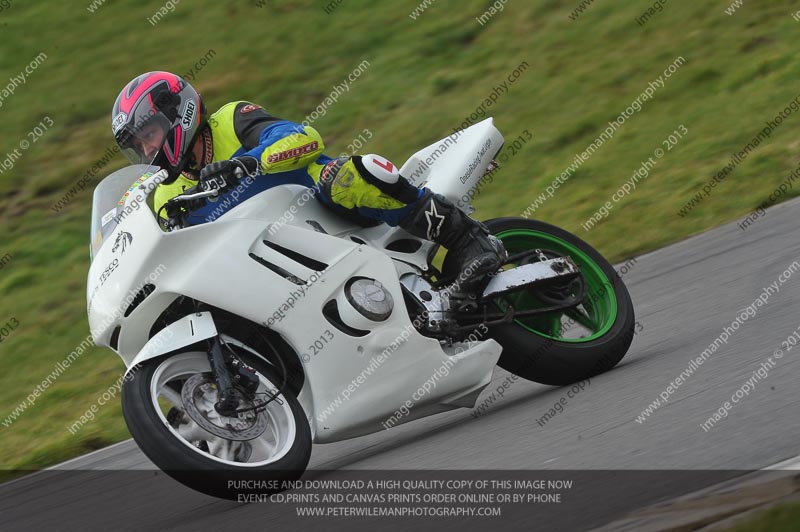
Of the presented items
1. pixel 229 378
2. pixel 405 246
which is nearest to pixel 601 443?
pixel 229 378

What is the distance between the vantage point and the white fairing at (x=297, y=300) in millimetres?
4754

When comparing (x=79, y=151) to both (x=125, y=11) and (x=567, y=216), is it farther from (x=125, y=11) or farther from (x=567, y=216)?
(x=567, y=216)

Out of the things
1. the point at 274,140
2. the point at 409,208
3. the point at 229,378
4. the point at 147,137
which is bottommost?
the point at 229,378

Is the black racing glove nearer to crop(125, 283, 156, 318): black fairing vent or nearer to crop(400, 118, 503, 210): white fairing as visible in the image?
crop(125, 283, 156, 318): black fairing vent

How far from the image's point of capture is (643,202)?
32.1 ft

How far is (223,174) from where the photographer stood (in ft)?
16.0

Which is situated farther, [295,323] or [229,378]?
[295,323]

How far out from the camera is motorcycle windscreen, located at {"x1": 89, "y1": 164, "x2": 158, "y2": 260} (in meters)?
5.09

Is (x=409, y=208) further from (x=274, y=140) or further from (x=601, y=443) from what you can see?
(x=601, y=443)

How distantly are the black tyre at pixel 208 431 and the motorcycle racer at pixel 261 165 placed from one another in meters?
0.82

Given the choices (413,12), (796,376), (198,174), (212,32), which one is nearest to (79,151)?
(212,32)

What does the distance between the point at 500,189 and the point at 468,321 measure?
18.6 feet

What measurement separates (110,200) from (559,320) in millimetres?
2324

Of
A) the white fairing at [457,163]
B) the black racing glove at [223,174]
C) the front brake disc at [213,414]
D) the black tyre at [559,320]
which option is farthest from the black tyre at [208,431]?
the white fairing at [457,163]
